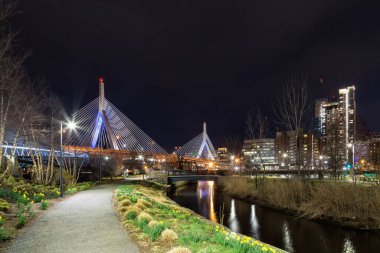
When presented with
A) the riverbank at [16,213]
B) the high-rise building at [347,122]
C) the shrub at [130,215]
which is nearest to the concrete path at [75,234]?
the riverbank at [16,213]

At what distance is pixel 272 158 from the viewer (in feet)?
470

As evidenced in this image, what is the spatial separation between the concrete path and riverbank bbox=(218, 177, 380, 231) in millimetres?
14853

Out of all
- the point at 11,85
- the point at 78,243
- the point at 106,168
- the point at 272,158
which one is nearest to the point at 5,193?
the point at 11,85

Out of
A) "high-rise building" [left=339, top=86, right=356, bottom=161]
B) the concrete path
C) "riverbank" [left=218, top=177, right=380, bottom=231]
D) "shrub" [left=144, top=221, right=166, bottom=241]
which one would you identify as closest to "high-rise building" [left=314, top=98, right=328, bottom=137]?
"high-rise building" [left=339, top=86, right=356, bottom=161]

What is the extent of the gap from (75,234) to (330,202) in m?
17.5

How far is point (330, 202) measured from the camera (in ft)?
65.3

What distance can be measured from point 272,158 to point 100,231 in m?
142

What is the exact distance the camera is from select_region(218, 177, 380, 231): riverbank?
57.9 ft

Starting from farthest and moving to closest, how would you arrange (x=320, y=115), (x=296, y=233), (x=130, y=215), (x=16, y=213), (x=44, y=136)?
(x=320, y=115), (x=44, y=136), (x=296, y=233), (x=16, y=213), (x=130, y=215)

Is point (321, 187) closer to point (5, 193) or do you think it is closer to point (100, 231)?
point (100, 231)

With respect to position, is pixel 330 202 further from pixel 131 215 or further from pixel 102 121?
pixel 102 121

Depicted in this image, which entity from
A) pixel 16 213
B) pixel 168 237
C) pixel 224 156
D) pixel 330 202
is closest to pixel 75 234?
pixel 168 237

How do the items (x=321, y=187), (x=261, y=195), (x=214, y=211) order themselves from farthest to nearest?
(x=261, y=195)
(x=214, y=211)
(x=321, y=187)

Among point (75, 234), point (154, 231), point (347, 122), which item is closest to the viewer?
point (154, 231)
